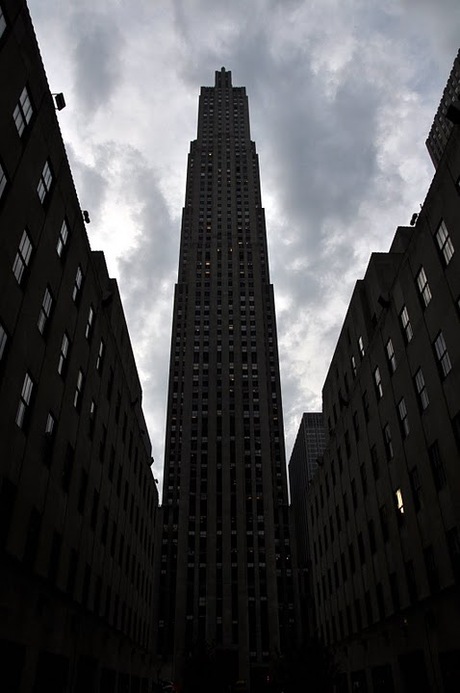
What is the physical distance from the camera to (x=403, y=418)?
33469mm

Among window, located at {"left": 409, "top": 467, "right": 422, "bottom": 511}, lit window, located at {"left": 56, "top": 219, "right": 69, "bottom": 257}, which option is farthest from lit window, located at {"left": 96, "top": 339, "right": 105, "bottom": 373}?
window, located at {"left": 409, "top": 467, "right": 422, "bottom": 511}

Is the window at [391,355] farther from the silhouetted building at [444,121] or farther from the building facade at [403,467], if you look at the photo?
the silhouetted building at [444,121]

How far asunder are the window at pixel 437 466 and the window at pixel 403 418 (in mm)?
3853

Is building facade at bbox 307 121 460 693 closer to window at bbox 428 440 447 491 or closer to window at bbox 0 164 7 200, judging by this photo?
window at bbox 428 440 447 491

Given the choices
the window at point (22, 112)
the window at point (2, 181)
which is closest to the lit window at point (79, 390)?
the window at point (2, 181)

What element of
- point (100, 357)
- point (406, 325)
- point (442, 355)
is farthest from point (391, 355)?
point (100, 357)

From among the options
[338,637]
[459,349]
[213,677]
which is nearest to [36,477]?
[459,349]

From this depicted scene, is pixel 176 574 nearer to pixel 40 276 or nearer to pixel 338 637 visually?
pixel 338 637

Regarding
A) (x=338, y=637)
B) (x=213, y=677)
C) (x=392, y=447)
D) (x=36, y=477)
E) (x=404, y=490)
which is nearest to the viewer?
(x=36, y=477)

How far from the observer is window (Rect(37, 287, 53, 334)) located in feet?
80.4

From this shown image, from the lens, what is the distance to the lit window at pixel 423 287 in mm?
28969

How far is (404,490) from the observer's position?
107 ft

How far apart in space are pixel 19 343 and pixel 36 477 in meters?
6.37

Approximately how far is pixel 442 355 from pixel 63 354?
1953 centimetres
